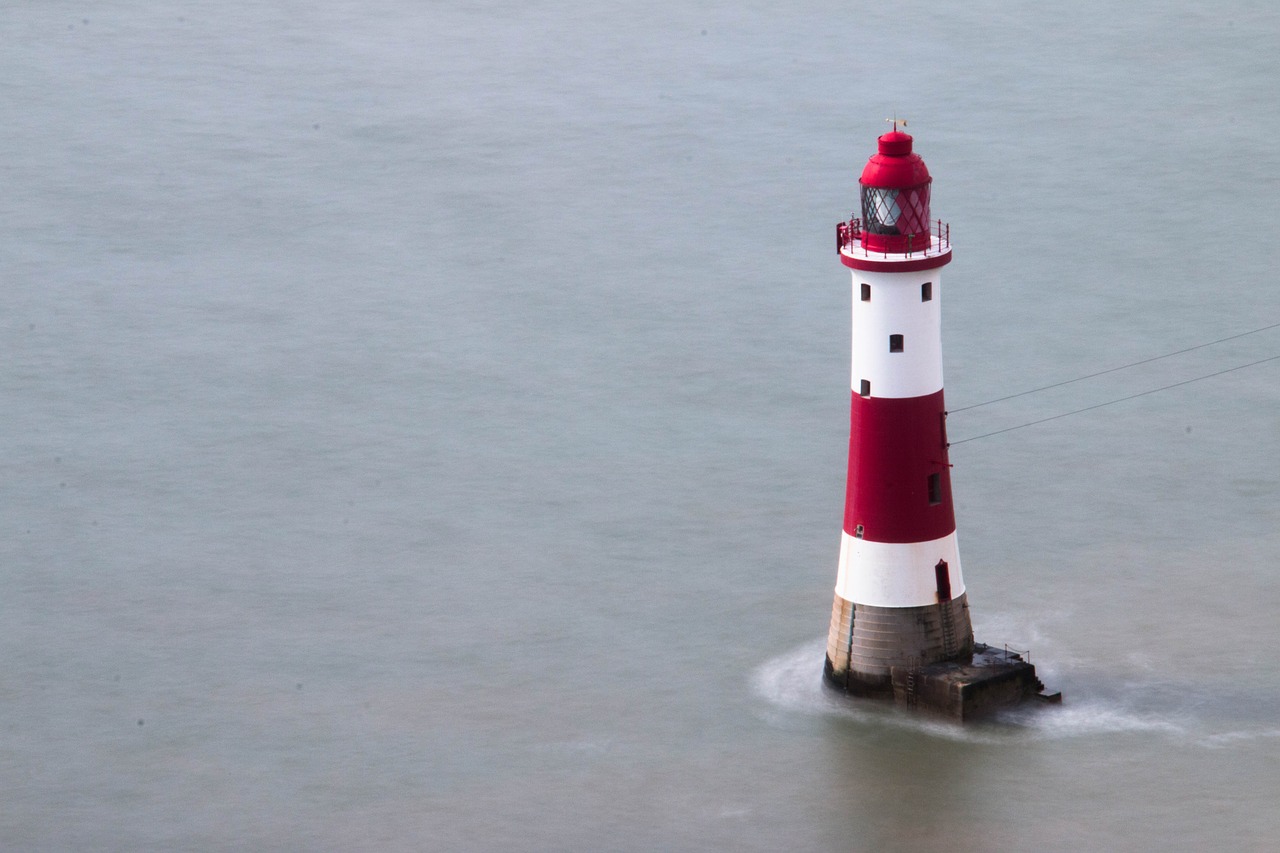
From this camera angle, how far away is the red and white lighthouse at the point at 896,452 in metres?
43.7

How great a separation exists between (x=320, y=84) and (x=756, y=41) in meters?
11.6

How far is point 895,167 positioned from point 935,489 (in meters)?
4.69

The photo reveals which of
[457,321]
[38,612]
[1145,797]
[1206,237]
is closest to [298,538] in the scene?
[38,612]

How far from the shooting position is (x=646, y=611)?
50312 mm

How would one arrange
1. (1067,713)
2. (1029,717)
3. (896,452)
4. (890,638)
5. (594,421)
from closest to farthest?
(896,452) → (890,638) → (1029,717) → (1067,713) → (594,421)

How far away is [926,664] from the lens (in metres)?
45.6

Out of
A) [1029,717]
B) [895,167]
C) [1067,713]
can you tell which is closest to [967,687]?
[1029,717]

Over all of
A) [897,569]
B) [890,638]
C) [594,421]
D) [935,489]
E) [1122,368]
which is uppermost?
[935,489]

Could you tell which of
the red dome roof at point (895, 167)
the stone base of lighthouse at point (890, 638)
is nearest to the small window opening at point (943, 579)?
the stone base of lighthouse at point (890, 638)

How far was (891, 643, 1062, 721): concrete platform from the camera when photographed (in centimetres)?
4522

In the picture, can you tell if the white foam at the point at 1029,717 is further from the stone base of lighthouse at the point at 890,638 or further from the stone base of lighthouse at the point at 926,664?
the stone base of lighthouse at the point at 890,638

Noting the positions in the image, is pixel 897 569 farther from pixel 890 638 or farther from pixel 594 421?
pixel 594 421

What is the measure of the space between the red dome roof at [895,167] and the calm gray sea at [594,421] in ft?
26.2

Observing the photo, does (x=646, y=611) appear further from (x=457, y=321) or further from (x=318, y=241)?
(x=318, y=241)
